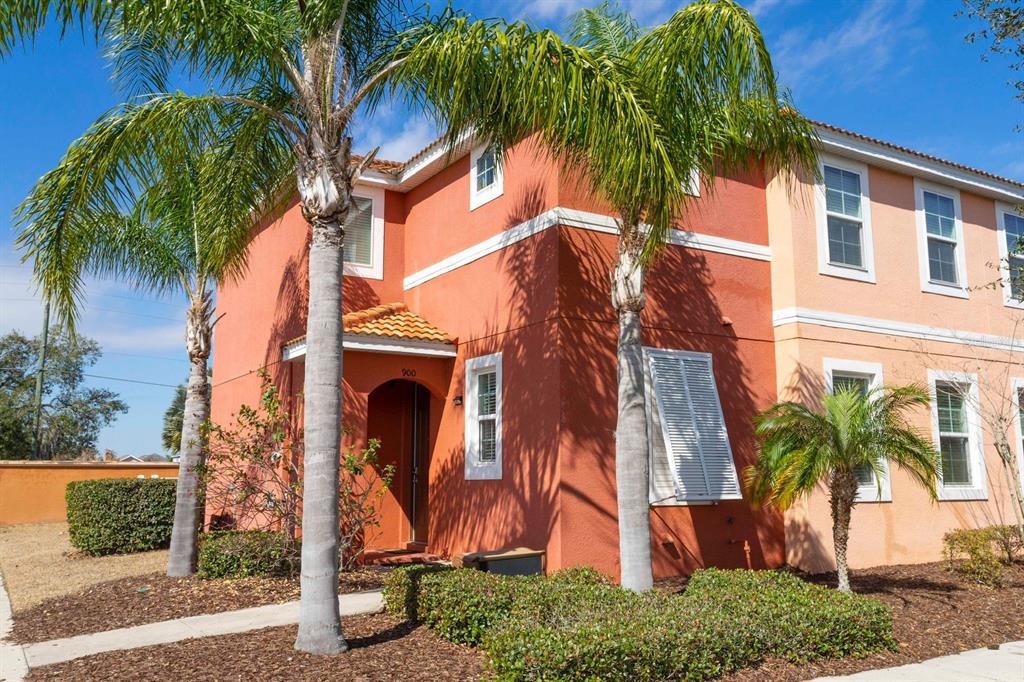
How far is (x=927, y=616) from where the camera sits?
9.28 metres

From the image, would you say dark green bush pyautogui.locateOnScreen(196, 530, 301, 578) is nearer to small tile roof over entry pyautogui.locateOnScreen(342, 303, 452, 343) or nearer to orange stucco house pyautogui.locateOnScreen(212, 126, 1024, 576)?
orange stucco house pyautogui.locateOnScreen(212, 126, 1024, 576)

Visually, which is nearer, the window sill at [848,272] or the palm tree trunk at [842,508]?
the palm tree trunk at [842,508]

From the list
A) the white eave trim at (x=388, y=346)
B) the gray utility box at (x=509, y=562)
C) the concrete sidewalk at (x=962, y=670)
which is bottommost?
the concrete sidewalk at (x=962, y=670)

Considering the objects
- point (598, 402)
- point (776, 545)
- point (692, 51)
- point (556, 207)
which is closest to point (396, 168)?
point (556, 207)

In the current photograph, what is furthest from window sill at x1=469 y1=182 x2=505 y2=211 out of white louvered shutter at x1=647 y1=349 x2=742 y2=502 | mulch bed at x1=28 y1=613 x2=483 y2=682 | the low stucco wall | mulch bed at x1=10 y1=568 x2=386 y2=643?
the low stucco wall

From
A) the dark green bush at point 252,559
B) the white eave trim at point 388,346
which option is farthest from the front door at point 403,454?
the dark green bush at point 252,559

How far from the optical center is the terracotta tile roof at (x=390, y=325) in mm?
12445

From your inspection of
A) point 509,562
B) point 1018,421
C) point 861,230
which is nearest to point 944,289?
point 861,230

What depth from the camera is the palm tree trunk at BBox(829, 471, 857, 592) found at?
9.76 metres

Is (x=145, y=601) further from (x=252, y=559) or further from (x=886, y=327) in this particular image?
(x=886, y=327)

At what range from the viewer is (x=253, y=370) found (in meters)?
16.4

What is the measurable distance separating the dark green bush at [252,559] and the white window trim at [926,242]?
10.8 meters

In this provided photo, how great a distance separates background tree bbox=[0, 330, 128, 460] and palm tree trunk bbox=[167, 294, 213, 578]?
2705 cm

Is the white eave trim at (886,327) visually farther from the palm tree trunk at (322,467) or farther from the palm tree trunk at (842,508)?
the palm tree trunk at (322,467)
